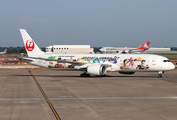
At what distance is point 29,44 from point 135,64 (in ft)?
56.8

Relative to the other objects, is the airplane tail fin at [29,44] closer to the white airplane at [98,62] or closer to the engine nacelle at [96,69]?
the white airplane at [98,62]

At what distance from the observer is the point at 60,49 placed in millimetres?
139125

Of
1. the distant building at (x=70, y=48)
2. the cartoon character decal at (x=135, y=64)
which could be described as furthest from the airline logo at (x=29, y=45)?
the distant building at (x=70, y=48)

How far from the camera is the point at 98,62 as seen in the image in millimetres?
39469

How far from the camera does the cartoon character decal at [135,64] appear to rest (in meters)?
37.4

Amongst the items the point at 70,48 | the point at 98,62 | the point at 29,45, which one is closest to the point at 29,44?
the point at 29,45

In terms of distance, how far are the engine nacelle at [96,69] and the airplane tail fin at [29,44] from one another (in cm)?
1040

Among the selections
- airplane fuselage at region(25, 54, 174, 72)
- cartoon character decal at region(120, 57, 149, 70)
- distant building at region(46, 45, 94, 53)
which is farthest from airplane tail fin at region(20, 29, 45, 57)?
distant building at region(46, 45, 94, 53)

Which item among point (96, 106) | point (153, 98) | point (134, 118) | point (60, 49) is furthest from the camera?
point (60, 49)

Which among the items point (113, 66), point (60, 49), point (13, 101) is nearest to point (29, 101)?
point (13, 101)

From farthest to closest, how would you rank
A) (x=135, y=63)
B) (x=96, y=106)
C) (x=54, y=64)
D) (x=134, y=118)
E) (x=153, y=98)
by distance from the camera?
(x=54, y=64) → (x=135, y=63) → (x=153, y=98) → (x=96, y=106) → (x=134, y=118)

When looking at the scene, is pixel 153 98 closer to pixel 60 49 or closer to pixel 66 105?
pixel 66 105

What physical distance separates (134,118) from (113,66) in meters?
24.4

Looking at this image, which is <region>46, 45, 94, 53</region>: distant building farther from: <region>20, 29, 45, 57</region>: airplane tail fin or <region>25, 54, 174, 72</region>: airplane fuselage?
<region>25, 54, 174, 72</region>: airplane fuselage
